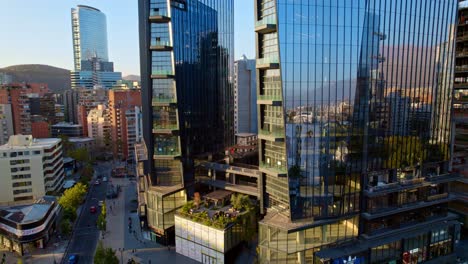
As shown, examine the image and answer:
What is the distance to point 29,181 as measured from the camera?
53.8 metres

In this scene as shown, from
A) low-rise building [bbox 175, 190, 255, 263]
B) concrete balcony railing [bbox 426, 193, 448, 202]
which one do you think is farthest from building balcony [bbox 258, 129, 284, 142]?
concrete balcony railing [bbox 426, 193, 448, 202]

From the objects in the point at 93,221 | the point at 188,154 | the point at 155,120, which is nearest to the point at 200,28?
the point at 155,120

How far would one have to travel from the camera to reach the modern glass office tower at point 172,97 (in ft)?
128

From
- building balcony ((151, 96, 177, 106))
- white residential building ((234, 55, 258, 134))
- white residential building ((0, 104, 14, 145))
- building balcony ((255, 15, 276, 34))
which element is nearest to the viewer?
building balcony ((255, 15, 276, 34))

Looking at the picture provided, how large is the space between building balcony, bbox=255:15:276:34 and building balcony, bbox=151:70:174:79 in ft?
48.7

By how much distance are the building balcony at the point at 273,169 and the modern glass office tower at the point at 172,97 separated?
45.9 ft

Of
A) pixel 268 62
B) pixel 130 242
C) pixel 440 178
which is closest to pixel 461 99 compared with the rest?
pixel 440 178

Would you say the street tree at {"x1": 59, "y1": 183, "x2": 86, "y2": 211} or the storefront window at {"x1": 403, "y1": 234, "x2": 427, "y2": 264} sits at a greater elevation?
the street tree at {"x1": 59, "y1": 183, "x2": 86, "y2": 211}

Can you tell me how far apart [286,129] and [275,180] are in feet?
22.2

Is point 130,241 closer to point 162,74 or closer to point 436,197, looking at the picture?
point 162,74

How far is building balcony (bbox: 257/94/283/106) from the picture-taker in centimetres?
2864

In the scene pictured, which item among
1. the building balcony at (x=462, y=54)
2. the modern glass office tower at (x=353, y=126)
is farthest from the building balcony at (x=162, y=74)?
the building balcony at (x=462, y=54)

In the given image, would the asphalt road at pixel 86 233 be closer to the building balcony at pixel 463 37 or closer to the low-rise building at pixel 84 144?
the low-rise building at pixel 84 144

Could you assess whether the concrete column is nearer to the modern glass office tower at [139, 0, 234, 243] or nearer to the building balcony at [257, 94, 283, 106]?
the building balcony at [257, 94, 283, 106]
